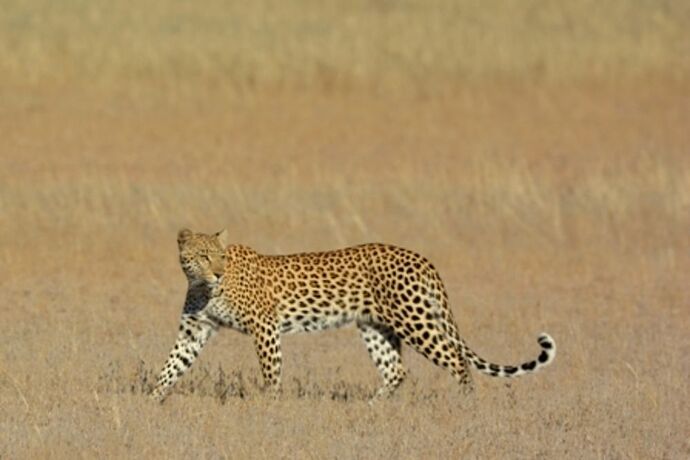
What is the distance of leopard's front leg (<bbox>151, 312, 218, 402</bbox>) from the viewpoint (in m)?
12.5

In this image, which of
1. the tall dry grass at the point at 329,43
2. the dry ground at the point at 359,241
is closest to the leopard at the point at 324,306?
the dry ground at the point at 359,241

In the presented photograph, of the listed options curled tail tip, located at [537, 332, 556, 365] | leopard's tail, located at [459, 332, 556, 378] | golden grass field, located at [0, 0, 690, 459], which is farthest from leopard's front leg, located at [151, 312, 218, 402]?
curled tail tip, located at [537, 332, 556, 365]

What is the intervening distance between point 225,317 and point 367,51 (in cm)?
2146

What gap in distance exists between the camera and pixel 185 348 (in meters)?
12.6

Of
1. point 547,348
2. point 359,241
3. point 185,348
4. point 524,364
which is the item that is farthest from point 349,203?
point 547,348

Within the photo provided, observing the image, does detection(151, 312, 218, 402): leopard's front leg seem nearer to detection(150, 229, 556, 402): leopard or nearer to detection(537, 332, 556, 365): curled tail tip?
detection(150, 229, 556, 402): leopard

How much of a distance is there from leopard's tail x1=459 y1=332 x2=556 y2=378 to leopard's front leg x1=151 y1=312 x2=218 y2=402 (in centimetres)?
161

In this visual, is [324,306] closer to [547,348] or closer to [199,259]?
[199,259]

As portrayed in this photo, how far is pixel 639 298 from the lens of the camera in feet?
59.3

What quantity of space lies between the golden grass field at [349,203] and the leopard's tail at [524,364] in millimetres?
185

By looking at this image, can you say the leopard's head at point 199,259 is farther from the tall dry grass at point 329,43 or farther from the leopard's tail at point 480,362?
the tall dry grass at point 329,43

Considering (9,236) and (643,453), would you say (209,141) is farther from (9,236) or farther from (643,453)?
(643,453)

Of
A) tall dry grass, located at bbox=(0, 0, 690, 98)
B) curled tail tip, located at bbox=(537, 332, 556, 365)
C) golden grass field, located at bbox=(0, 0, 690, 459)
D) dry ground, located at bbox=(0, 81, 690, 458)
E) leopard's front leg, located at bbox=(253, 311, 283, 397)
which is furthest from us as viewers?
tall dry grass, located at bbox=(0, 0, 690, 98)

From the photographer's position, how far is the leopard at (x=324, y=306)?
12.5 m
